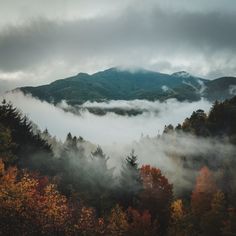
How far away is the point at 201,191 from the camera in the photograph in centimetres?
11288

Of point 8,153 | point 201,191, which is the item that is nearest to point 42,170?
point 8,153

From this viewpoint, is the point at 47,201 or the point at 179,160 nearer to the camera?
the point at 47,201

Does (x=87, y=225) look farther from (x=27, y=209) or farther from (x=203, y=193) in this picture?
(x=203, y=193)

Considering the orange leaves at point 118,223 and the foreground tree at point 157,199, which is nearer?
the orange leaves at point 118,223

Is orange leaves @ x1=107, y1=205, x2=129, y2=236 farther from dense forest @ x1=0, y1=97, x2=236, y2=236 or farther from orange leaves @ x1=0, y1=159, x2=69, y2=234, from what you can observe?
orange leaves @ x1=0, y1=159, x2=69, y2=234

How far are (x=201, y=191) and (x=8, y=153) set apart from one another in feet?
174

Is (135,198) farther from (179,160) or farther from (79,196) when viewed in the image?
(179,160)

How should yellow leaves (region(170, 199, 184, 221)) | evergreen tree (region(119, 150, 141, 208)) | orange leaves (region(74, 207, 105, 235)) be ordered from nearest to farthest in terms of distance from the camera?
orange leaves (region(74, 207, 105, 235))
yellow leaves (region(170, 199, 184, 221))
evergreen tree (region(119, 150, 141, 208))

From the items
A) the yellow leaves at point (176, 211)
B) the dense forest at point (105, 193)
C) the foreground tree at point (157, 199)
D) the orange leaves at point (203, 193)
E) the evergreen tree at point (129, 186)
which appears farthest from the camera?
the orange leaves at point (203, 193)

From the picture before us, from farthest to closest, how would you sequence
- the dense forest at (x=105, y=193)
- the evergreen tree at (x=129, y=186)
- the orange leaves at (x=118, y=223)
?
the evergreen tree at (x=129, y=186)
the orange leaves at (x=118, y=223)
the dense forest at (x=105, y=193)

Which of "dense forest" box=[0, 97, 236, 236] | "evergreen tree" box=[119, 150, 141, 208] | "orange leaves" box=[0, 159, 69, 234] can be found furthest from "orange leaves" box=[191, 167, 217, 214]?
"orange leaves" box=[0, 159, 69, 234]

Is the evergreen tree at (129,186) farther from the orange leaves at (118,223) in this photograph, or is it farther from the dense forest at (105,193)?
the orange leaves at (118,223)

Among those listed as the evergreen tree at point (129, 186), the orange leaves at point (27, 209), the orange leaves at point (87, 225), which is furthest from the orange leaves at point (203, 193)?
the orange leaves at point (27, 209)

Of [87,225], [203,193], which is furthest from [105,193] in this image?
[203,193]
